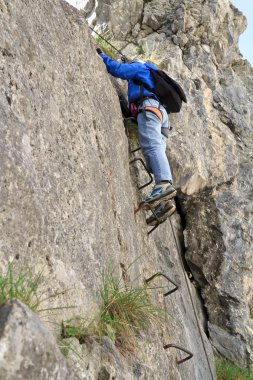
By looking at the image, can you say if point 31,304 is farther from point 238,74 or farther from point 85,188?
point 238,74

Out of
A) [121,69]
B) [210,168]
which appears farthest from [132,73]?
[210,168]

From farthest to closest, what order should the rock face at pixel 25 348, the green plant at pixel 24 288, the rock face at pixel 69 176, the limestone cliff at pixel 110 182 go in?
the limestone cliff at pixel 110 182 < the rock face at pixel 69 176 < the green plant at pixel 24 288 < the rock face at pixel 25 348

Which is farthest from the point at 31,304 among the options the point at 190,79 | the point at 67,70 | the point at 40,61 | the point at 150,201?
the point at 190,79

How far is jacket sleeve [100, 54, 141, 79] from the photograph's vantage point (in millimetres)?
5523

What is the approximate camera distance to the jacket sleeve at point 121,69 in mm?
5523

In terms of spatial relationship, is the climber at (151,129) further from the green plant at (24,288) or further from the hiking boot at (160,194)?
the green plant at (24,288)

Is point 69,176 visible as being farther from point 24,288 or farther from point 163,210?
point 163,210

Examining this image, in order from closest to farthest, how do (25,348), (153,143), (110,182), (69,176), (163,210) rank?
(25,348) → (69,176) → (110,182) → (163,210) → (153,143)

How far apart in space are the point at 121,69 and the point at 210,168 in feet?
10.4

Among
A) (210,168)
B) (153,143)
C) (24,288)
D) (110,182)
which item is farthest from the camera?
(210,168)

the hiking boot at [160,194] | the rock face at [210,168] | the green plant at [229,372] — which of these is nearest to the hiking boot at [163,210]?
the hiking boot at [160,194]

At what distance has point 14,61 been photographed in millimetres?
3150

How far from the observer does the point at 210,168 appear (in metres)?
8.05

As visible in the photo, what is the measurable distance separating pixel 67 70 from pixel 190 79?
4892mm
